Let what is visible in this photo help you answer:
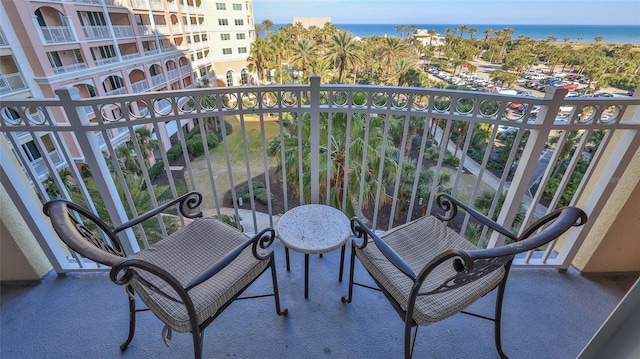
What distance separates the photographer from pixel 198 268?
1.20 metres

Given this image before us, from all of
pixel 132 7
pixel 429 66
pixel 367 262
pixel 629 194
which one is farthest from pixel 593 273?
pixel 429 66

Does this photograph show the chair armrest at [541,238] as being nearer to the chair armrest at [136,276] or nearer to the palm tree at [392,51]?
the chair armrest at [136,276]

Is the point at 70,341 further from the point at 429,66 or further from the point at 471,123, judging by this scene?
the point at 429,66

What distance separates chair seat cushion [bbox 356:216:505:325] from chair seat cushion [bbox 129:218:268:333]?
1.78 feet

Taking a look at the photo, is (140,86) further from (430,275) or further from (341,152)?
(430,275)

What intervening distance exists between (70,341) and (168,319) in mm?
885

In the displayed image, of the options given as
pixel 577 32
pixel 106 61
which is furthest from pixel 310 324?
pixel 577 32

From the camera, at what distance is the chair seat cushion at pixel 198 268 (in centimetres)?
99

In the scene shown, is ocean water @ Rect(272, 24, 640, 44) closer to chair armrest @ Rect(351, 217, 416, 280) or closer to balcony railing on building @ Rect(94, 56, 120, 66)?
chair armrest @ Rect(351, 217, 416, 280)

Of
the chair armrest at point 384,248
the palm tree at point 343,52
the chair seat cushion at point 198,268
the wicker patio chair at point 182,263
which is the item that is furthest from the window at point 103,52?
the chair armrest at point 384,248

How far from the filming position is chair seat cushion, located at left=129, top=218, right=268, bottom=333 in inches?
39.1

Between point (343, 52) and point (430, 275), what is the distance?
16.3 meters

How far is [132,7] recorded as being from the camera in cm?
938

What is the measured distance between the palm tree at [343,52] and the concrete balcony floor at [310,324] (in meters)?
15.8
